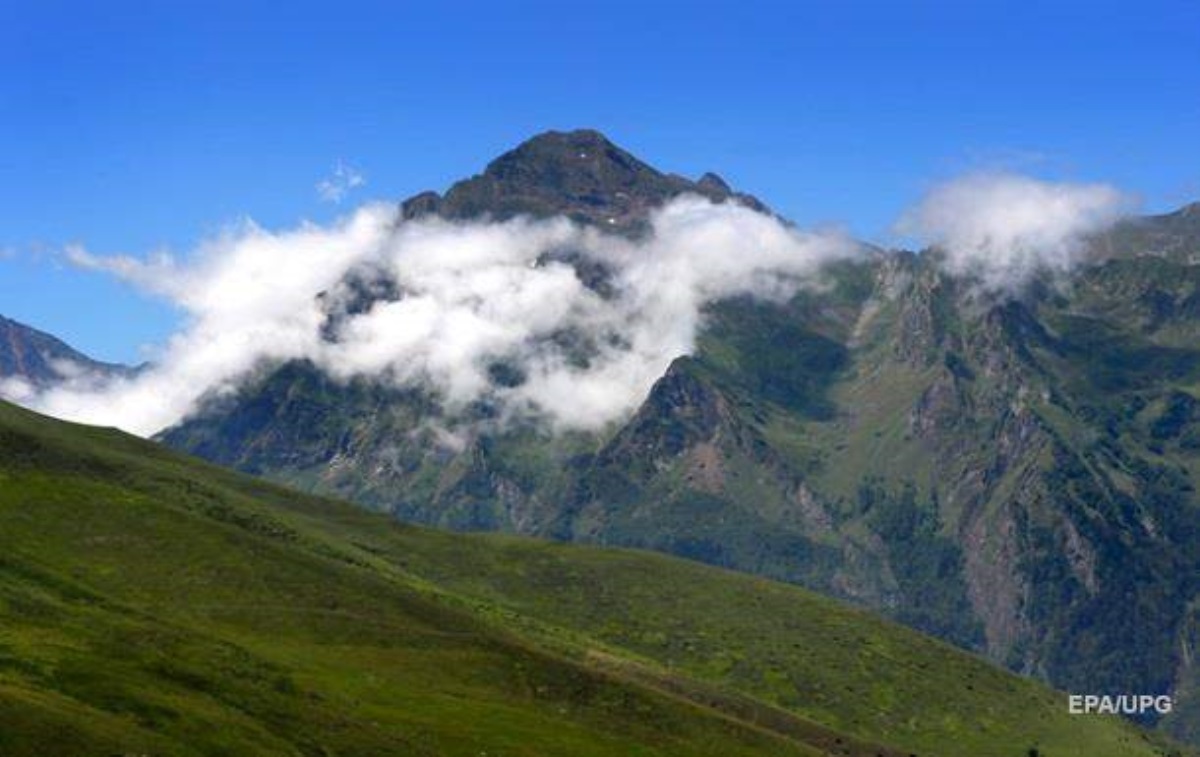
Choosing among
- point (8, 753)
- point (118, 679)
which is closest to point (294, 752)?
point (118, 679)

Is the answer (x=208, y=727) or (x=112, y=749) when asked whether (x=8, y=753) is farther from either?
(x=208, y=727)

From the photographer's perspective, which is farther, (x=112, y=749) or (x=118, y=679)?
(x=118, y=679)

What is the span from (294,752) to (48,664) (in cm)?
3187

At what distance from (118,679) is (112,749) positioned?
37425 millimetres

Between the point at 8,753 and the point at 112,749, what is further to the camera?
the point at 112,749

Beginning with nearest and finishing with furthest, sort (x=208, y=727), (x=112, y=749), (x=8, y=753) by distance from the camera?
(x=8, y=753)
(x=112, y=749)
(x=208, y=727)

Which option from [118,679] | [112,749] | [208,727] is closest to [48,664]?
[118,679]

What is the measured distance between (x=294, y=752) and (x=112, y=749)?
3511 centimetres

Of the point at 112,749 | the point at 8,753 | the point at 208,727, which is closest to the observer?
the point at 8,753

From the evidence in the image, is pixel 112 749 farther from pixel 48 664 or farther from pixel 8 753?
pixel 48 664

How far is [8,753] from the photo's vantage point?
5866 inches

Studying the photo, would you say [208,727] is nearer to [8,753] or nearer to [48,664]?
[48,664]

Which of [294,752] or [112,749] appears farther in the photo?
[294,752]

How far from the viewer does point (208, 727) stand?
186500 millimetres
